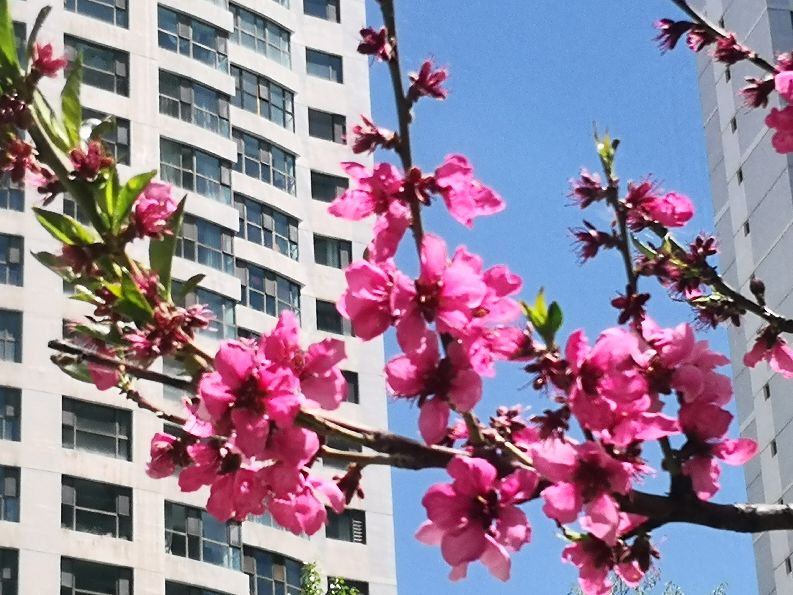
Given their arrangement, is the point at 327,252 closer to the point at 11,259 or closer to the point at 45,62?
the point at 11,259

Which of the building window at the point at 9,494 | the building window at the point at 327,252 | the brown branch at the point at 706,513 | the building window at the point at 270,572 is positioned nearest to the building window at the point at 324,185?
the building window at the point at 327,252

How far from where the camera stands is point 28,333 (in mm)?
43188

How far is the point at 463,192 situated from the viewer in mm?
3797

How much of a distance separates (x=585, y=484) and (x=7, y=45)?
5.03 feet

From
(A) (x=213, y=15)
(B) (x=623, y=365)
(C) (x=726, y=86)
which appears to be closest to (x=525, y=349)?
(B) (x=623, y=365)

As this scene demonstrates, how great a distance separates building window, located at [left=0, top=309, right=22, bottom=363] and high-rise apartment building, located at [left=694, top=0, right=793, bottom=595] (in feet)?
70.4

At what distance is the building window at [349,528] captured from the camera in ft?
159

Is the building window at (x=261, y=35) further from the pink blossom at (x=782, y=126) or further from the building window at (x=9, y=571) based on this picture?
the pink blossom at (x=782, y=126)

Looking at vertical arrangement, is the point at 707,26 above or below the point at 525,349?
above

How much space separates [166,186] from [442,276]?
0.91 meters

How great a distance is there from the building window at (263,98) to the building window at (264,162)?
0.88 m

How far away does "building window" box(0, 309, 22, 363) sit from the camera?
42.8 m

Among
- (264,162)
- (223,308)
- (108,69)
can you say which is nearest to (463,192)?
(223,308)

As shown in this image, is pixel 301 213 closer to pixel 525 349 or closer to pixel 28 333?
pixel 28 333
